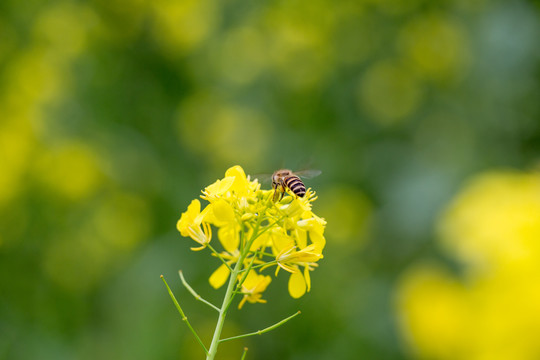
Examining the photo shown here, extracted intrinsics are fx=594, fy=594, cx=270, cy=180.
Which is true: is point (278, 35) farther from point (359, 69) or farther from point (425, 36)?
point (425, 36)

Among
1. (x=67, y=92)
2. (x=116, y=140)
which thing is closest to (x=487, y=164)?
(x=116, y=140)

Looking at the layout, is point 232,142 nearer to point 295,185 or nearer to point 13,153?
point 13,153

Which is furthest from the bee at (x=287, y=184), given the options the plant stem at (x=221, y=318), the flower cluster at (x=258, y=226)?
the plant stem at (x=221, y=318)

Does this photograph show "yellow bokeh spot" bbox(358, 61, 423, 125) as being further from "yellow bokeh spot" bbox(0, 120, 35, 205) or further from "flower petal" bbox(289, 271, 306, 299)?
"flower petal" bbox(289, 271, 306, 299)

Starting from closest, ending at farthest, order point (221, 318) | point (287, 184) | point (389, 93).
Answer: point (221, 318) < point (287, 184) < point (389, 93)

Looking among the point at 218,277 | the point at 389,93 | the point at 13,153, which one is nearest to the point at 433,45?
the point at 389,93

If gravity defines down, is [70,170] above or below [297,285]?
above
